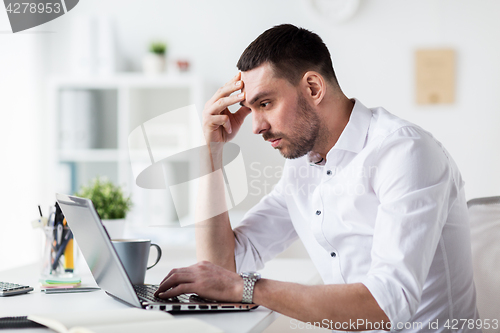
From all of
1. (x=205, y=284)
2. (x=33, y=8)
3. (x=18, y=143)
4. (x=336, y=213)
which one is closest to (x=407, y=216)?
(x=336, y=213)

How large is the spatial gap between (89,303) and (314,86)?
27.3 inches

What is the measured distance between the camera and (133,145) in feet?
8.22

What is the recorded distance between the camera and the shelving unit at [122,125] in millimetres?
2395

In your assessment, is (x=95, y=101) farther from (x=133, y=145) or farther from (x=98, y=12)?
(x=98, y=12)

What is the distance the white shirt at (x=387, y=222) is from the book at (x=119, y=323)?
0.33m

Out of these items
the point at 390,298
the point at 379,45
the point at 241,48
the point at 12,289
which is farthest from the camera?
the point at 241,48

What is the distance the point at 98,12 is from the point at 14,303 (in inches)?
85.1

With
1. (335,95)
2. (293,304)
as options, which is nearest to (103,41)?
(335,95)

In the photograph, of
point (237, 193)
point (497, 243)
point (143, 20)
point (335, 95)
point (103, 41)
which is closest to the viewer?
point (497, 243)

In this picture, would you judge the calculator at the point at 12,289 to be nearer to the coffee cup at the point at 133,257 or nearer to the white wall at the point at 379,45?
the coffee cup at the point at 133,257

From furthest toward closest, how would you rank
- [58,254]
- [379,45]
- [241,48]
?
[241,48] < [379,45] < [58,254]

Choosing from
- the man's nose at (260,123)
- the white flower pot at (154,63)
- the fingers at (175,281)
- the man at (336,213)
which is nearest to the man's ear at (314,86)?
the man at (336,213)

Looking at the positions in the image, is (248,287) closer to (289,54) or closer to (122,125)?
(289,54)

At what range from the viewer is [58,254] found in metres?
1.08
